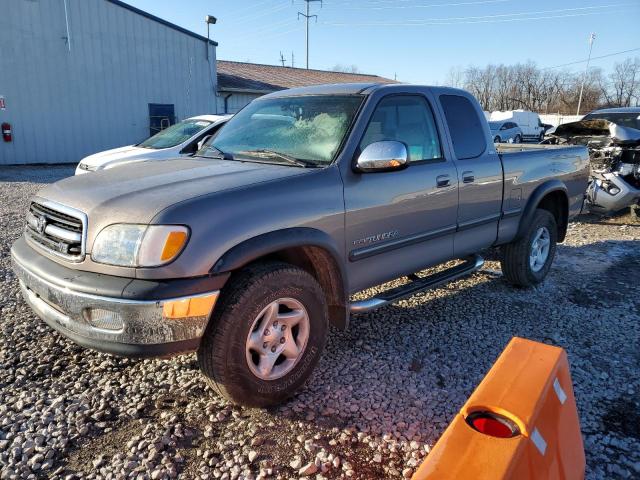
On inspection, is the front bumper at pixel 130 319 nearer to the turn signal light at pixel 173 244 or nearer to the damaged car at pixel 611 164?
the turn signal light at pixel 173 244

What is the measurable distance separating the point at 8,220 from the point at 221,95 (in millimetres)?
14260

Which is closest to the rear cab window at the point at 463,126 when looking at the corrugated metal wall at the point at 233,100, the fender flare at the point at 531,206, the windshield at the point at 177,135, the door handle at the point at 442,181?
the door handle at the point at 442,181

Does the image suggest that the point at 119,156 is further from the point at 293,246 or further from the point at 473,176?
the point at 293,246

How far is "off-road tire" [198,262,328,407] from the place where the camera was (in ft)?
8.48

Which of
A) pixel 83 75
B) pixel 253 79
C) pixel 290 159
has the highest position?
pixel 253 79

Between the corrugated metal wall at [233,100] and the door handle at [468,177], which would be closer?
the door handle at [468,177]

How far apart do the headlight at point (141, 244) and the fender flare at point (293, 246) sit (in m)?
0.23

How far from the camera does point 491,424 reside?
5.74 ft

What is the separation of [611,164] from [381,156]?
7.75 m

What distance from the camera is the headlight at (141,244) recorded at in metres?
2.40

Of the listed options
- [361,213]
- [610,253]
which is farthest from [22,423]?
[610,253]

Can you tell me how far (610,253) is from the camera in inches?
265

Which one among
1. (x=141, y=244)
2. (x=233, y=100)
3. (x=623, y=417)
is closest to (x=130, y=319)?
(x=141, y=244)

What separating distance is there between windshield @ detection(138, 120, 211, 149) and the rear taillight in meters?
8.62
